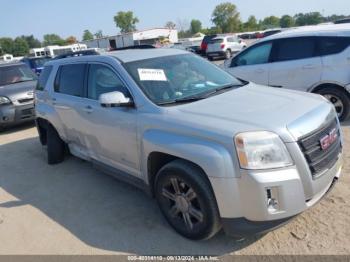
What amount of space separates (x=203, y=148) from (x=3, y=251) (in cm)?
239

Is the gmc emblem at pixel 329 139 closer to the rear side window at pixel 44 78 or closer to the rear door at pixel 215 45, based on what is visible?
the rear side window at pixel 44 78

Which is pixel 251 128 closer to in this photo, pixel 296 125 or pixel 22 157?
pixel 296 125

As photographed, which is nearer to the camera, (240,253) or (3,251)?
(240,253)

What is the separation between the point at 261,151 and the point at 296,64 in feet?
15.1

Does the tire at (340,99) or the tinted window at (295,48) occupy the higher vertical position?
the tinted window at (295,48)

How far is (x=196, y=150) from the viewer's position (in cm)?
303

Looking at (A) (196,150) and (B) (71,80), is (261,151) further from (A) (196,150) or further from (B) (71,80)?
(B) (71,80)

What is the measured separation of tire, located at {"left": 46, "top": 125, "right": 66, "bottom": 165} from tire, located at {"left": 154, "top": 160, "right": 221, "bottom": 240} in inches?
118

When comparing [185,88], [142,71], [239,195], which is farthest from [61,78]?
[239,195]

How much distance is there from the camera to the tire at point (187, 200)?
10.1 ft

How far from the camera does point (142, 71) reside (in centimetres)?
400

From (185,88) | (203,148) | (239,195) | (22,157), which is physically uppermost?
(185,88)

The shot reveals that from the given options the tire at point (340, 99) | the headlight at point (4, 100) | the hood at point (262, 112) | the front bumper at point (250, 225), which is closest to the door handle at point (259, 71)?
the tire at point (340, 99)

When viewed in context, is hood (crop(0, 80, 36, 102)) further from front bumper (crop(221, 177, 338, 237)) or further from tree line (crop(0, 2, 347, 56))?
tree line (crop(0, 2, 347, 56))
